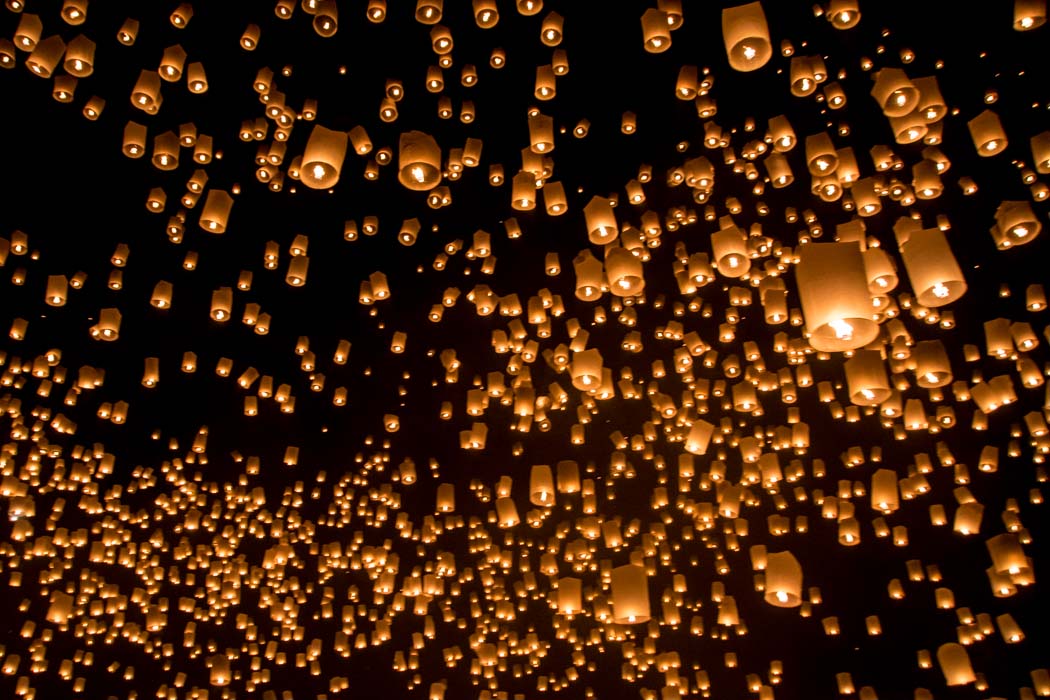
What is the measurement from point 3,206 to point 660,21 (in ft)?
16.6

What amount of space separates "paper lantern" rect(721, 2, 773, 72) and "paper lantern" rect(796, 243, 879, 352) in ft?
3.49

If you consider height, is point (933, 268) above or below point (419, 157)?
below

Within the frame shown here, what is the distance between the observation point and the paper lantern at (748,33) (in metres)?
3.03

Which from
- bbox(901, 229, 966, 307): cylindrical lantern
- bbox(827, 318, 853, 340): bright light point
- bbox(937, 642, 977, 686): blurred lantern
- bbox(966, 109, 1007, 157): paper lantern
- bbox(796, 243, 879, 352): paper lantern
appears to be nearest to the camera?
bbox(796, 243, 879, 352): paper lantern

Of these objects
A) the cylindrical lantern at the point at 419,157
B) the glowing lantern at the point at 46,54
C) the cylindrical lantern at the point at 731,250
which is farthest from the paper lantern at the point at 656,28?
the glowing lantern at the point at 46,54

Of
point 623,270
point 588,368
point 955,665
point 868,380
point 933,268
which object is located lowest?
point 955,665

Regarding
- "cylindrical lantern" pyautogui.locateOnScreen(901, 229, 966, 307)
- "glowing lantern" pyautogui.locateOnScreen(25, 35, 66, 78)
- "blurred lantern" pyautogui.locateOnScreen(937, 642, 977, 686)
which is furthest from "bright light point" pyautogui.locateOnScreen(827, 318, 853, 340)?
"blurred lantern" pyautogui.locateOnScreen(937, 642, 977, 686)

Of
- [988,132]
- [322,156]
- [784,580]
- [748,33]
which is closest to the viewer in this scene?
[748,33]

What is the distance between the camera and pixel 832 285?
233cm

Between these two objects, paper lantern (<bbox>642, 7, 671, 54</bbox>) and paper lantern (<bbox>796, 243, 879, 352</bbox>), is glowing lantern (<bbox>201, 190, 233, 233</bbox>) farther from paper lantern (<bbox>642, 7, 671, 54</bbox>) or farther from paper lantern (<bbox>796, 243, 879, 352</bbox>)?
paper lantern (<bbox>796, 243, 879, 352</bbox>)

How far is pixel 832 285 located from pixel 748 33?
3.98ft

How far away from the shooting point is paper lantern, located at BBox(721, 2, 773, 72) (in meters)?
3.03

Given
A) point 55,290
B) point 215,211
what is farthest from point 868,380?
point 55,290

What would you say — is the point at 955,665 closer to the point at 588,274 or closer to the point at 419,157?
the point at 588,274
